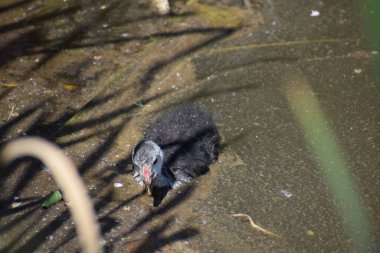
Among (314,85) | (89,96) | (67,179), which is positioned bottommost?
(314,85)

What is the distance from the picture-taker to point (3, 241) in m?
4.56

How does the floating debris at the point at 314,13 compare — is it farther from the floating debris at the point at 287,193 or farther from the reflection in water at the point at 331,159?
the floating debris at the point at 287,193

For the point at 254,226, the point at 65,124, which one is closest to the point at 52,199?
the point at 65,124

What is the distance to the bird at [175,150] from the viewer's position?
4883mm

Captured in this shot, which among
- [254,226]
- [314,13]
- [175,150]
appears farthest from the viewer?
[314,13]

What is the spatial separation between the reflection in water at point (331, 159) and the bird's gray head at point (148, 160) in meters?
1.32

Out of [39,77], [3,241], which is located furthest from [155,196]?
[39,77]

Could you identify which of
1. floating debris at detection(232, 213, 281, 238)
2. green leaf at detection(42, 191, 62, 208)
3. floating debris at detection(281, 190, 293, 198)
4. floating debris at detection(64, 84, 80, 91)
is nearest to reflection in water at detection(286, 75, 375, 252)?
→ floating debris at detection(281, 190, 293, 198)

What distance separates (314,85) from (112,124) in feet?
6.21

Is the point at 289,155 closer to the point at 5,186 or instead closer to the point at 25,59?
the point at 5,186

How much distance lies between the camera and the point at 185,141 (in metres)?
5.26

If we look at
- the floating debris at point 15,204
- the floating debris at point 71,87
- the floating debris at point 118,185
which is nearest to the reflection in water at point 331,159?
the floating debris at point 118,185

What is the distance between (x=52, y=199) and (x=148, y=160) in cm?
76

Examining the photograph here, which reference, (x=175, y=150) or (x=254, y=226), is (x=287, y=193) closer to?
(x=254, y=226)
